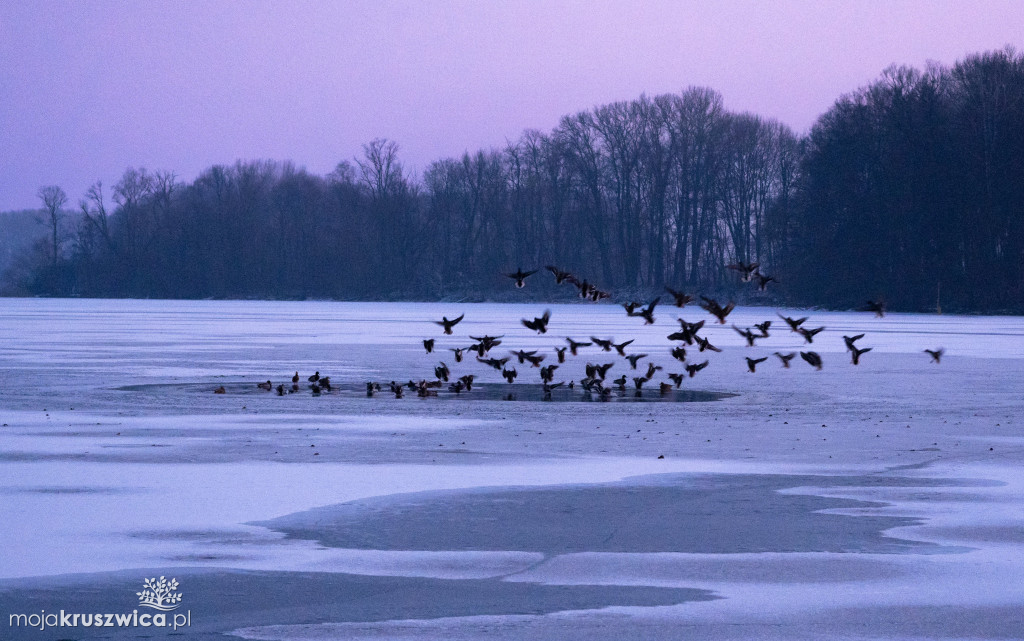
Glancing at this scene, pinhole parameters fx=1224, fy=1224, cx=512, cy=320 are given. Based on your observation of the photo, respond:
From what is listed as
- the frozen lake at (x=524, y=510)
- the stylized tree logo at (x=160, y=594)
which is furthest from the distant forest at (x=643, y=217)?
the stylized tree logo at (x=160, y=594)

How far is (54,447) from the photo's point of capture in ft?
33.6

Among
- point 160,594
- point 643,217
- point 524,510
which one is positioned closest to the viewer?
point 160,594

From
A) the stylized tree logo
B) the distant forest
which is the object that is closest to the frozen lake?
the stylized tree logo

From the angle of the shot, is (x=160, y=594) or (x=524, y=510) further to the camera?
(x=524, y=510)

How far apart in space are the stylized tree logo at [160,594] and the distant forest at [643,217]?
5552cm

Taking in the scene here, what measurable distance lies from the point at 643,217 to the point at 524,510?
2889 inches

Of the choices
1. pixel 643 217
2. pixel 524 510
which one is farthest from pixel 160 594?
pixel 643 217

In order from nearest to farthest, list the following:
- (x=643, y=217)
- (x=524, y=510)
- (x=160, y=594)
→ (x=160, y=594), (x=524, y=510), (x=643, y=217)

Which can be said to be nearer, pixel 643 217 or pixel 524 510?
pixel 524 510

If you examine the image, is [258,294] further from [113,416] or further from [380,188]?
[113,416]

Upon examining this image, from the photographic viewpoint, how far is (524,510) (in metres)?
7.49

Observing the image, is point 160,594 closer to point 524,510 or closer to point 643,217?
point 524,510

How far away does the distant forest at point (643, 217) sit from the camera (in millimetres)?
59656

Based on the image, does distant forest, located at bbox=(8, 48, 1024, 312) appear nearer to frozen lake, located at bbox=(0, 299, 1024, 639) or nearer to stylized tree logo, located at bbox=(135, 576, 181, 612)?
frozen lake, located at bbox=(0, 299, 1024, 639)
